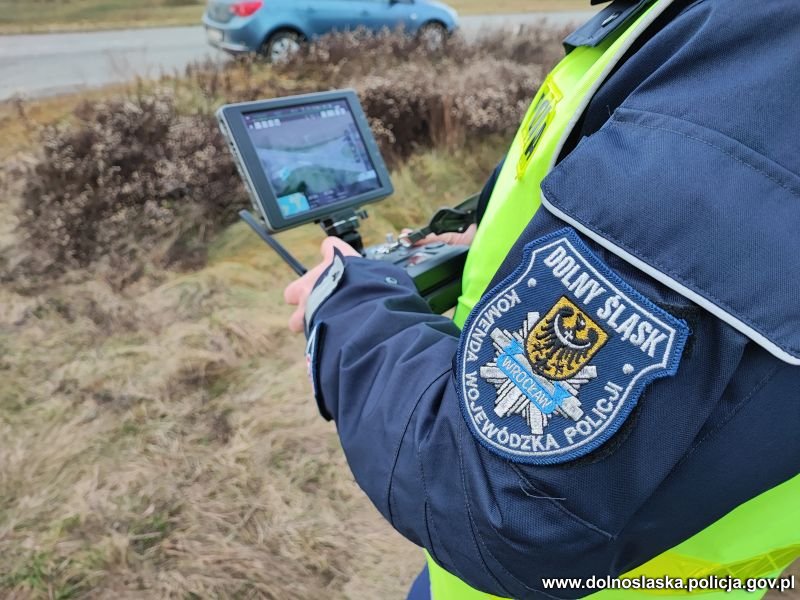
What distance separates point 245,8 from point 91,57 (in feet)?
6.42

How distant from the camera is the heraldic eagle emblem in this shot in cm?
52

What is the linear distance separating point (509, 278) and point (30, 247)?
335 cm

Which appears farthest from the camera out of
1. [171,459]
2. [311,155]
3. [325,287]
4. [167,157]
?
[167,157]

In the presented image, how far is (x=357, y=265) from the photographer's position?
895 millimetres

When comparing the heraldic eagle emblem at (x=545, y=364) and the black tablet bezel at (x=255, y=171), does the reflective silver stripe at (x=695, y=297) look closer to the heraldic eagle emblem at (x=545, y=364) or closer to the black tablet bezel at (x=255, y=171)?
the heraldic eagle emblem at (x=545, y=364)

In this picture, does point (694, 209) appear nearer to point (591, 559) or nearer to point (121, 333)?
point (591, 559)

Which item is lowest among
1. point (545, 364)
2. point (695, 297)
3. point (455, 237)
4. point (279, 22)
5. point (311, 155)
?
point (279, 22)

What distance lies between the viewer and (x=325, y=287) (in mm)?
892

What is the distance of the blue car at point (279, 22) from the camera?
6.91 m

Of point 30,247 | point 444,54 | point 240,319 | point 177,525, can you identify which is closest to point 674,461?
point 177,525

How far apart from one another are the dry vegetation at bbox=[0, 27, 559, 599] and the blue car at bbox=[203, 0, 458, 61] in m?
2.56

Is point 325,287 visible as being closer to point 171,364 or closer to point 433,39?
point 171,364

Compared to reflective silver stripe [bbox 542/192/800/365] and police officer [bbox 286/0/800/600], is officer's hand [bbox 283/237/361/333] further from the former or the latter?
reflective silver stripe [bbox 542/192/800/365]

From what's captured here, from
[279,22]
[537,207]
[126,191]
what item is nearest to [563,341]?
[537,207]
